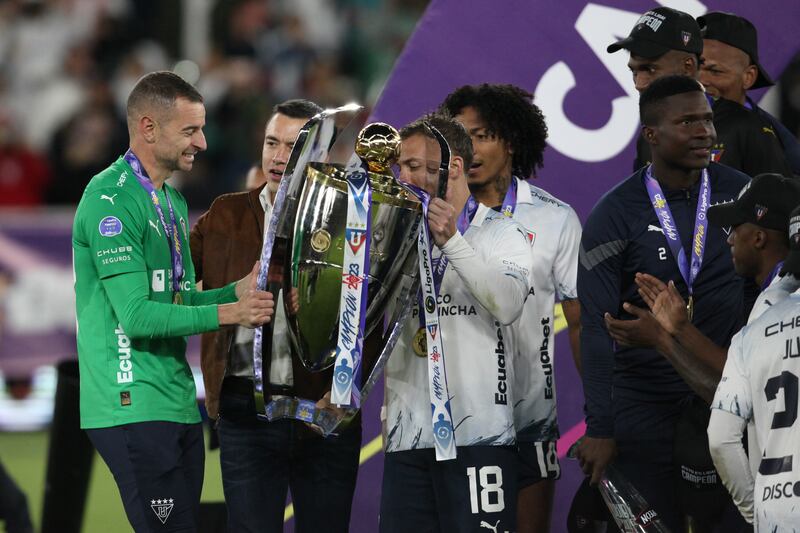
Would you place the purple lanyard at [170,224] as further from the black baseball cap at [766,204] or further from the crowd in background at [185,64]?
the crowd in background at [185,64]

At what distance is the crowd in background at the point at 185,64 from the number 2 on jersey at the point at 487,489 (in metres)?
7.73

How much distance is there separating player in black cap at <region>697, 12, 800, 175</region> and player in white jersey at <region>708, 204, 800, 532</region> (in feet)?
6.29

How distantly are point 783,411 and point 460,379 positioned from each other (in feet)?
3.98

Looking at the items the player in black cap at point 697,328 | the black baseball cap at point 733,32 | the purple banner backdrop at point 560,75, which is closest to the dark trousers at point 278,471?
the player in black cap at point 697,328

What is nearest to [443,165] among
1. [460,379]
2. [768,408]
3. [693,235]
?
[460,379]

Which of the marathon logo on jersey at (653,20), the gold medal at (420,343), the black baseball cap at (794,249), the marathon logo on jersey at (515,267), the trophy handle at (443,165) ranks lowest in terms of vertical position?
the gold medal at (420,343)

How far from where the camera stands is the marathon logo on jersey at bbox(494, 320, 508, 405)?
4418 millimetres

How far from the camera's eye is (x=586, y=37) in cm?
631

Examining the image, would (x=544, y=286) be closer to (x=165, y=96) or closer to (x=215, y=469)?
(x=165, y=96)

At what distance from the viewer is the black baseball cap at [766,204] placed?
13.4 ft

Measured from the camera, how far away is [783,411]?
354 centimetres

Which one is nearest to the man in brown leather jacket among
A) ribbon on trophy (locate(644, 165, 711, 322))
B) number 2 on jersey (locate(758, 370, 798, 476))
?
ribbon on trophy (locate(644, 165, 711, 322))

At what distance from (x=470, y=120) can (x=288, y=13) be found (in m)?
7.97

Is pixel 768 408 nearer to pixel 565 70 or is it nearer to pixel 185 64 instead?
pixel 565 70
